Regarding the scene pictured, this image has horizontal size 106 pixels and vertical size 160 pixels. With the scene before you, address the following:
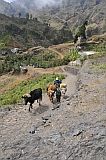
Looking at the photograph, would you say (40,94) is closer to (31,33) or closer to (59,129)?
(59,129)

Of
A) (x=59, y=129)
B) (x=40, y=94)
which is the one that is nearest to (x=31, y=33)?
(x=40, y=94)

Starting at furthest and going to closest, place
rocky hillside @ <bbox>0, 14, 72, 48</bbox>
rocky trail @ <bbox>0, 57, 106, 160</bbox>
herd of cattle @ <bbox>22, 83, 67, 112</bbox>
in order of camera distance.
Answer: rocky hillside @ <bbox>0, 14, 72, 48</bbox>, herd of cattle @ <bbox>22, 83, 67, 112</bbox>, rocky trail @ <bbox>0, 57, 106, 160</bbox>

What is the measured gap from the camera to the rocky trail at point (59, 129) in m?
16.3

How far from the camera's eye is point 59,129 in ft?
61.6

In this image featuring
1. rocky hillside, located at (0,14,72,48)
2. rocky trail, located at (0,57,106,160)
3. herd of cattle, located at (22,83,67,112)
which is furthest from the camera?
rocky hillside, located at (0,14,72,48)

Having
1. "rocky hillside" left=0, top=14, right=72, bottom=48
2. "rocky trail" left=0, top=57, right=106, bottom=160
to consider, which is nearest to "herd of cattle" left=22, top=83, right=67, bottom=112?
"rocky trail" left=0, top=57, right=106, bottom=160

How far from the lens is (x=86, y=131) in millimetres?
17562

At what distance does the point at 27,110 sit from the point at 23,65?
27.7m

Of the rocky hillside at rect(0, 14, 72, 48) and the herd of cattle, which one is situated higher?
the herd of cattle

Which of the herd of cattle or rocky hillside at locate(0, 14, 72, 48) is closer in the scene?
the herd of cattle

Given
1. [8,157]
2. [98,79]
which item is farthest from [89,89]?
[8,157]

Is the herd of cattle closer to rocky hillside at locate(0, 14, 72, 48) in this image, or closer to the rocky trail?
the rocky trail

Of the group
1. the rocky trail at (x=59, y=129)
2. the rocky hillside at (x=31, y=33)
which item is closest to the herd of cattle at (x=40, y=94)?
the rocky trail at (x=59, y=129)

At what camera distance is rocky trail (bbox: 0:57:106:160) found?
1633 centimetres
